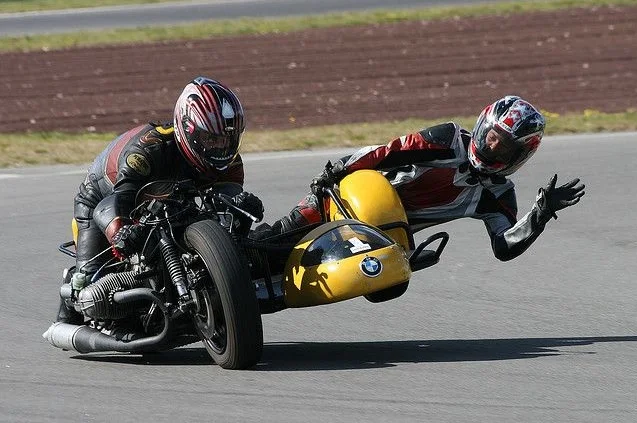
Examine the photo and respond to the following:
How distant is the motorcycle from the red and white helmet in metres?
0.17

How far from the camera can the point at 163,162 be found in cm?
650

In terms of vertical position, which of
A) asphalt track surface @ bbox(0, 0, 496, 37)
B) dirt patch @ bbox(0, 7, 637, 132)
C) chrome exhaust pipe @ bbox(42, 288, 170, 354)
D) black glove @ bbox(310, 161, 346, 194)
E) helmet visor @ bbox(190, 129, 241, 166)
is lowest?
chrome exhaust pipe @ bbox(42, 288, 170, 354)

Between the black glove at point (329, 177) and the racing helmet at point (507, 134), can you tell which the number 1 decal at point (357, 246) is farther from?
the racing helmet at point (507, 134)

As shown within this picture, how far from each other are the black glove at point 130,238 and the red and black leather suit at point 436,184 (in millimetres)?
1192

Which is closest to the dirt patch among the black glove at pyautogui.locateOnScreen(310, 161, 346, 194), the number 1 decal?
the black glove at pyautogui.locateOnScreen(310, 161, 346, 194)

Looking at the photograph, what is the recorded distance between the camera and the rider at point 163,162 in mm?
6273

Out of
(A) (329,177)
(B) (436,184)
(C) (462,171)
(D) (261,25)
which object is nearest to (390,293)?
(A) (329,177)

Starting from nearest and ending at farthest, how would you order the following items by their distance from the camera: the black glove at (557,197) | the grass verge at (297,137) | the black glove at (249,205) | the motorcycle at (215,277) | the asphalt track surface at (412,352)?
the asphalt track surface at (412,352), the motorcycle at (215,277), the black glove at (249,205), the black glove at (557,197), the grass verge at (297,137)

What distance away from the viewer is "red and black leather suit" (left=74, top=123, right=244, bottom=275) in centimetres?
635

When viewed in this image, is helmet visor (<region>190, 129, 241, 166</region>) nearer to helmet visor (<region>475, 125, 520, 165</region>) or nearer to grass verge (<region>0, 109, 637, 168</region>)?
helmet visor (<region>475, 125, 520, 165</region>)

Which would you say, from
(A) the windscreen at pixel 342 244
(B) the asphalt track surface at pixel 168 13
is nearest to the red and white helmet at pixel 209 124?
(A) the windscreen at pixel 342 244

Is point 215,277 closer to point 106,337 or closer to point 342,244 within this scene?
point 342,244

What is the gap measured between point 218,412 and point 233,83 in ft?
44.9

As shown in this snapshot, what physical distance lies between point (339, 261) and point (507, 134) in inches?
54.9
